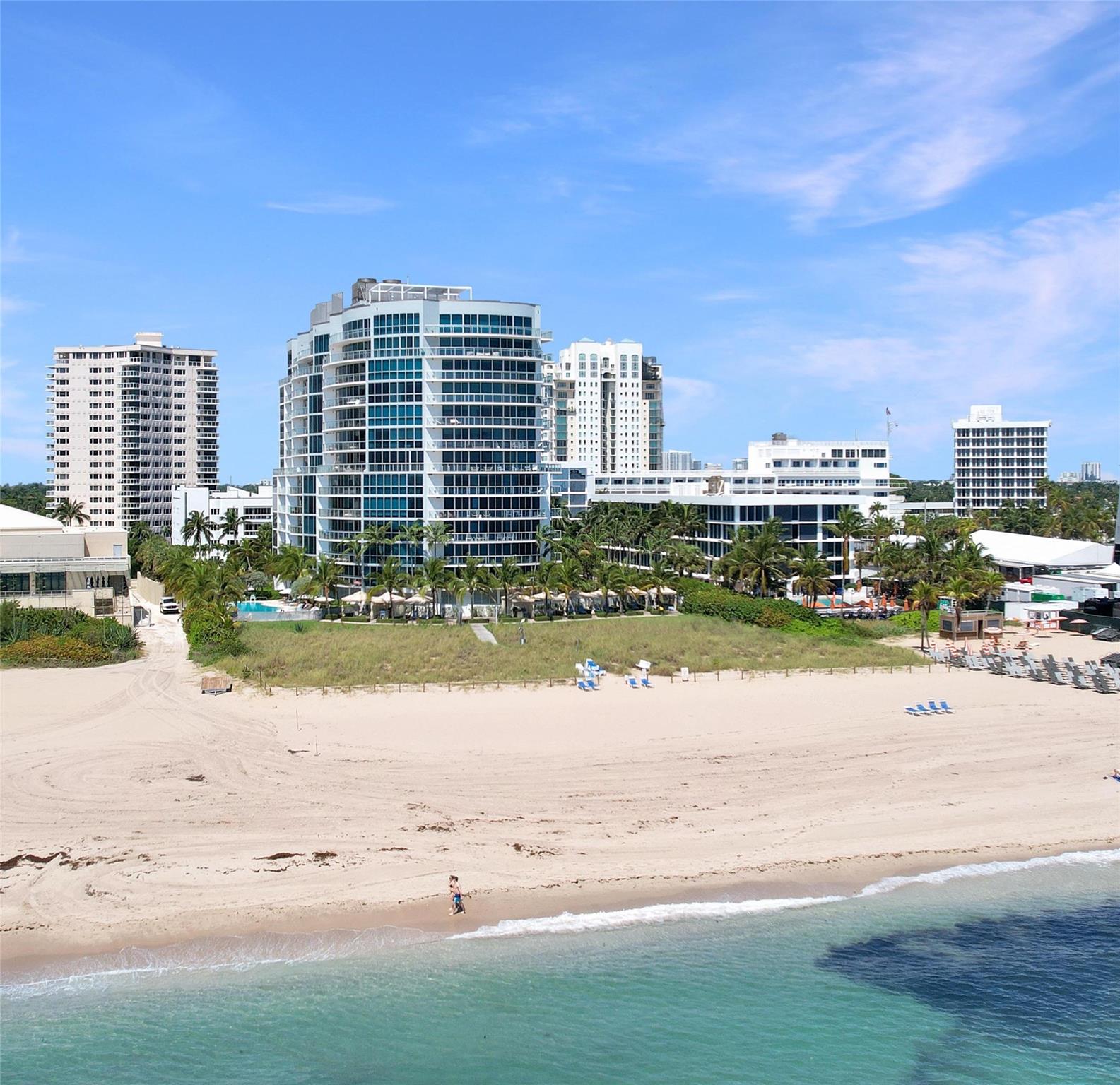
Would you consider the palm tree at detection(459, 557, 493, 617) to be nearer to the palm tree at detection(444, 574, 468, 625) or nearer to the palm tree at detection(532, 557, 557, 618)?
the palm tree at detection(444, 574, 468, 625)

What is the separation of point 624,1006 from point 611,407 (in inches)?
6673

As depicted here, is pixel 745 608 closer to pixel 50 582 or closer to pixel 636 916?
pixel 50 582

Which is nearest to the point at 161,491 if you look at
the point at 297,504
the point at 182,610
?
the point at 297,504

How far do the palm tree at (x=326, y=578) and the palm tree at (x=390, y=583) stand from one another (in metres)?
2.86

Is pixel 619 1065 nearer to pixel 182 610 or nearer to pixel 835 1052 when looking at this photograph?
pixel 835 1052

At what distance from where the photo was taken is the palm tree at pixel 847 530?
8775 centimetres

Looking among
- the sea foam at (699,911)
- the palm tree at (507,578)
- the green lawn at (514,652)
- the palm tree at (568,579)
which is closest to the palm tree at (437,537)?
the palm tree at (507,578)

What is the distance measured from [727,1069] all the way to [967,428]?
165131mm

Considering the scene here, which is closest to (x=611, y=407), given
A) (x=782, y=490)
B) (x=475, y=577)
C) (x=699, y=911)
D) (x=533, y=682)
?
(x=782, y=490)

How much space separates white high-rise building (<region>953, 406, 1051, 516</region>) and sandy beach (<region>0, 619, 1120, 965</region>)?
431 feet

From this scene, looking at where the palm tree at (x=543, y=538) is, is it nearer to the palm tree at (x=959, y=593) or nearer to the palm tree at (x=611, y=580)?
the palm tree at (x=611, y=580)

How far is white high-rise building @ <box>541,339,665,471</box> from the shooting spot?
187125mm

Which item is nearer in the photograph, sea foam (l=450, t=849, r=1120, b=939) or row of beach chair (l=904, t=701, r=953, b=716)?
sea foam (l=450, t=849, r=1120, b=939)

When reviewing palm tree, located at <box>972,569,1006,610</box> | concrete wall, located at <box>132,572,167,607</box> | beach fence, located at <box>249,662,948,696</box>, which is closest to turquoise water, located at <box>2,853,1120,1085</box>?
beach fence, located at <box>249,662,948,696</box>
